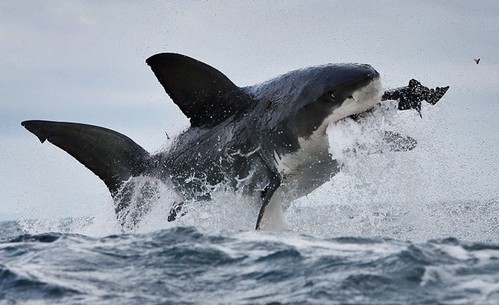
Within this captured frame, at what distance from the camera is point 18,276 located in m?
7.47

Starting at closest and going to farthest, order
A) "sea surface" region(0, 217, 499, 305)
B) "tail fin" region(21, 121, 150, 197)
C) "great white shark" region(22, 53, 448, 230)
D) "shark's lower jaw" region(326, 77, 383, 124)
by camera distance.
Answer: "sea surface" region(0, 217, 499, 305) < "shark's lower jaw" region(326, 77, 383, 124) < "great white shark" region(22, 53, 448, 230) < "tail fin" region(21, 121, 150, 197)

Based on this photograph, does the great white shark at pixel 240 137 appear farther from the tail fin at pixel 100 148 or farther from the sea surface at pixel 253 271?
the sea surface at pixel 253 271

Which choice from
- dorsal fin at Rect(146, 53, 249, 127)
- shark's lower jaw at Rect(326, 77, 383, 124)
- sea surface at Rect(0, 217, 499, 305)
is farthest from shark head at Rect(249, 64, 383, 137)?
sea surface at Rect(0, 217, 499, 305)

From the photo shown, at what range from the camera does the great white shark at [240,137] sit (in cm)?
991

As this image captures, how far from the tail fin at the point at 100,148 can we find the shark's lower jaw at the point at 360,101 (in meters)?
3.98

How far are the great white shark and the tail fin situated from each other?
0.05 ft

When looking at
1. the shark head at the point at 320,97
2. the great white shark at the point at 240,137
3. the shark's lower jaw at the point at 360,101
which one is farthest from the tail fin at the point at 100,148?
the shark's lower jaw at the point at 360,101

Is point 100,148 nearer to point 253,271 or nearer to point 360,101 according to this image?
point 360,101

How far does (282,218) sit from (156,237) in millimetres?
2021

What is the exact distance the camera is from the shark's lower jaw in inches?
378

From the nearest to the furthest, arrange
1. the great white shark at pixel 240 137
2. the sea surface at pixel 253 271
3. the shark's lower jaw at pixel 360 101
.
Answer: the sea surface at pixel 253 271
the shark's lower jaw at pixel 360 101
the great white shark at pixel 240 137

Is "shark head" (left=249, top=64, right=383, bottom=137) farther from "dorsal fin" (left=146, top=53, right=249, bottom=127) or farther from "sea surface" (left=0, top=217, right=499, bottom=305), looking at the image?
"sea surface" (left=0, top=217, right=499, bottom=305)

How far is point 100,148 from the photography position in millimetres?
12305

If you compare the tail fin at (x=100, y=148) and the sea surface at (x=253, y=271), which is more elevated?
the tail fin at (x=100, y=148)
